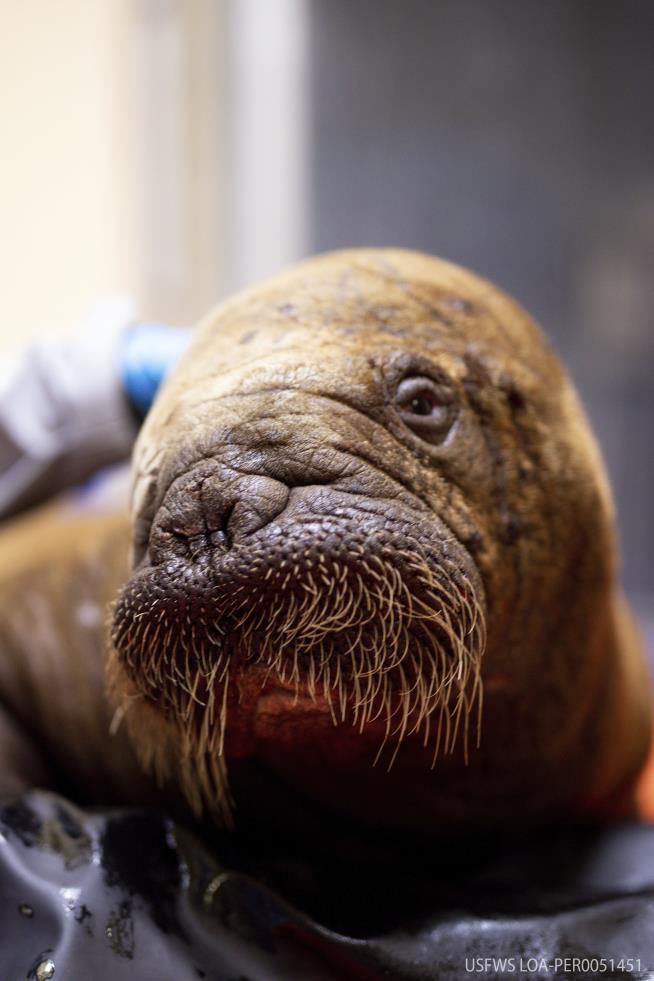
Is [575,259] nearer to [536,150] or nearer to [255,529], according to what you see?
[536,150]

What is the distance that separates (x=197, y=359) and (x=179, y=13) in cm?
263

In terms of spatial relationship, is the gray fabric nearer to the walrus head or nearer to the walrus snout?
the walrus head

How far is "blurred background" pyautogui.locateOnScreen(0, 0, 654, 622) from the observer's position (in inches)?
114

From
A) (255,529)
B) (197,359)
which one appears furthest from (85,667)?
(255,529)

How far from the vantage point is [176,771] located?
1.27 m

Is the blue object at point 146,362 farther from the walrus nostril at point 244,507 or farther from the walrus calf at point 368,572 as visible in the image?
the walrus nostril at point 244,507

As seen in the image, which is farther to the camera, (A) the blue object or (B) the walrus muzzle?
(A) the blue object

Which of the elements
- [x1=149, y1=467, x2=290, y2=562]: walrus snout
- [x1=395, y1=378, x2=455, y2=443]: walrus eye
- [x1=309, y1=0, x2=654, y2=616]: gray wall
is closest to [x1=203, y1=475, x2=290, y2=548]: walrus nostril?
[x1=149, y1=467, x2=290, y2=562]: walrus snout

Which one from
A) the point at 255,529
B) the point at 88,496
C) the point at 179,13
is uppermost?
the point at 179,13

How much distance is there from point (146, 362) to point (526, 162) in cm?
166

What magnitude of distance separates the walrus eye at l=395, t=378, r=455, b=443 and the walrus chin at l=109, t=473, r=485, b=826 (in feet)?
0.47

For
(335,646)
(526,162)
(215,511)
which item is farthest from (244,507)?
(526,162)

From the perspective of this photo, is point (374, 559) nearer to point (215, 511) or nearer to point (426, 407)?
point (215, 511)

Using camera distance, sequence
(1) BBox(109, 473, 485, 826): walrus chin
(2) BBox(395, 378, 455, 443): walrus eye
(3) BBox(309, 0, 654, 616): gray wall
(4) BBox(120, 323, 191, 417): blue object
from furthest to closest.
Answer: (3) BBox(309, 0, 654, 616): gray wall < (4) BBox(120, 323, 191, 417): blue object < (2) BBox(395, 378, 455, 443): walrus eye < (1) BBox(109, 473, 485, 826): walrus chin
